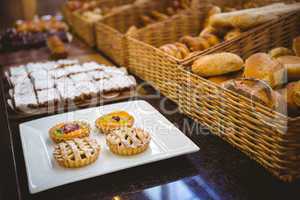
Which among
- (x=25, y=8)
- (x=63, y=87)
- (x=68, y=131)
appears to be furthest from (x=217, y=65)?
(x=25, y=8)

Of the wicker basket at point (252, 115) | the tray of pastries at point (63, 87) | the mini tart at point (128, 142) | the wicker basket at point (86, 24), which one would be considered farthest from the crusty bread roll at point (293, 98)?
the wicker basket at point (86, 24)

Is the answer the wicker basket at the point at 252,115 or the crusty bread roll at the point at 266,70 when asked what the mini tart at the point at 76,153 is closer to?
the wicker basket at the point at 252,115

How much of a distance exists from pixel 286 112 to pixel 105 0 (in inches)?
84.5

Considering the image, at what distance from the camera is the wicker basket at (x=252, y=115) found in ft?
2.55

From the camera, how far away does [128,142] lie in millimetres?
945

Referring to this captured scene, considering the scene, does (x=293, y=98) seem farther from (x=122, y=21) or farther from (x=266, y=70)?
(x=122, y=21)

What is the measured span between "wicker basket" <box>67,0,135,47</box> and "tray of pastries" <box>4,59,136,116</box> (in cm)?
61

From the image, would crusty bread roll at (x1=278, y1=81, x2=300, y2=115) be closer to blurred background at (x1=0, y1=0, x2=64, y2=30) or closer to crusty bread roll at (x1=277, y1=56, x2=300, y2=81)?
crusty bread roll at (x1=277, y1=56, x2=300, y2=81)

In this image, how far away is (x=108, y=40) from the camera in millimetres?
1927

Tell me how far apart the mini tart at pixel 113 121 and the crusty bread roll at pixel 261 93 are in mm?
356

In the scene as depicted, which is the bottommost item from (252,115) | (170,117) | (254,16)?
(170,117)

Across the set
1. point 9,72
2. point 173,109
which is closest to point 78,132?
point 173,109

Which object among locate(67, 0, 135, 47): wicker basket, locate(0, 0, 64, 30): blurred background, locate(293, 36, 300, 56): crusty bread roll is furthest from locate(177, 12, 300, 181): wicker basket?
locate(0, 0, 64, 30): blurred background

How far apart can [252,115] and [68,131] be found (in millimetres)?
541
